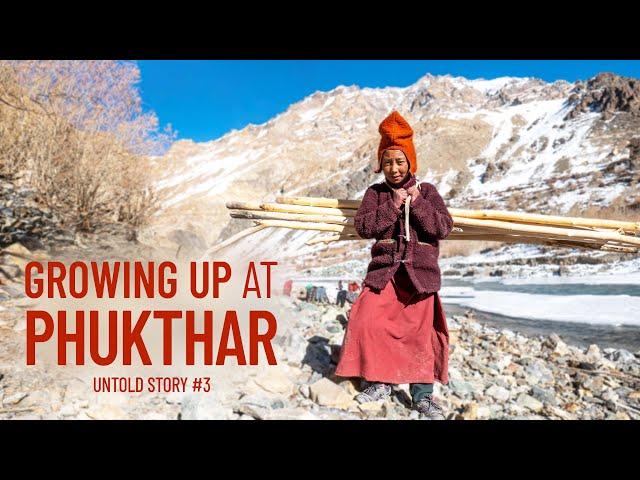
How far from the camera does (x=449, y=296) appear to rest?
679 cm

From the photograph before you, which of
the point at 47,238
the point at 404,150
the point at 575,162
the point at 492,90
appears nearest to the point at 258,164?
the point at 575,162

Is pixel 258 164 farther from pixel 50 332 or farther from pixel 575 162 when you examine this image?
pixel 50 332

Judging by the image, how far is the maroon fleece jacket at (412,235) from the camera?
251 cm

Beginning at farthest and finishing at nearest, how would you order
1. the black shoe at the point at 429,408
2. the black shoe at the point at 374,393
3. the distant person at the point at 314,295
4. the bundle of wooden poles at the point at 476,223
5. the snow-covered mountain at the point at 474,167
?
the snow-covered mountain at the point at 474,167 → the distant person at the point at 314,295 → the bundle of wooden poles at the point at 476,223 → the black shoe at the point at 374,393 → the black shoe at the point at 429,408

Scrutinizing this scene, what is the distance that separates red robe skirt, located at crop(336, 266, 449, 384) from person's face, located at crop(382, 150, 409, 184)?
1.89 ft

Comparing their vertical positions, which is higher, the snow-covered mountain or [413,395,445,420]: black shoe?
the snow-covered mountain

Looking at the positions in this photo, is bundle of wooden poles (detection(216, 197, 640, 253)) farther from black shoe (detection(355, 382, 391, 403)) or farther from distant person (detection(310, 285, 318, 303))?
distant person (detection(310, 285, 318, 303))

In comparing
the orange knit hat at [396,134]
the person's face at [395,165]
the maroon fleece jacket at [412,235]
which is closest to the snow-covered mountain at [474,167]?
the maroon fleece jacket at [412,235]

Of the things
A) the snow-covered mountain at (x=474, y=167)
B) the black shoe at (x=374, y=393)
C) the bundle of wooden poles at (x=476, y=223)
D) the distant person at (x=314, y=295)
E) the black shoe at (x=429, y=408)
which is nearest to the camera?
the black shoe at (x=429, y=408)

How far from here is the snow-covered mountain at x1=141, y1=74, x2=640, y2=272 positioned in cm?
1536

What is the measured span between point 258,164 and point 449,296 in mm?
74911

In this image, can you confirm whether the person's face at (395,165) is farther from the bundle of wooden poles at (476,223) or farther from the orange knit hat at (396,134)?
the bundle of wooden poles at (476,223)

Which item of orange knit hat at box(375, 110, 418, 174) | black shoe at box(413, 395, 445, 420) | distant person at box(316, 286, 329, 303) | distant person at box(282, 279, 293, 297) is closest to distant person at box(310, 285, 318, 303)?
distant person at box(316, 286, 329, 303)

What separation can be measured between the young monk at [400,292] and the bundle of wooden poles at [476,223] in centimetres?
45
